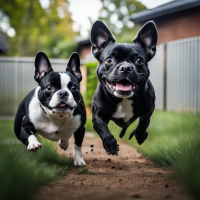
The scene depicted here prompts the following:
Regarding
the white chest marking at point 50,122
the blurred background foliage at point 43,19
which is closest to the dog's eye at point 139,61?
the white chest marking at point 50,122

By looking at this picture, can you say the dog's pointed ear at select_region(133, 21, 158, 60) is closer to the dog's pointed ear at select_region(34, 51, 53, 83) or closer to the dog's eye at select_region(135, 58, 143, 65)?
the dog's eye at select_region(135, 58, 143, 65)

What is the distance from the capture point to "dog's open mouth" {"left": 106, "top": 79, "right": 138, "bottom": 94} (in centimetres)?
349

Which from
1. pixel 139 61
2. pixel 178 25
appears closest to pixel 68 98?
pixel 139 61

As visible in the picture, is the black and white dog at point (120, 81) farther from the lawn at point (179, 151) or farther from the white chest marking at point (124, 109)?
the lawn at point (179, 151)

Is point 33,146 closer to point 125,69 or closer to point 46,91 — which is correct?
point 46,91

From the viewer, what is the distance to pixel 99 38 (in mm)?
4055

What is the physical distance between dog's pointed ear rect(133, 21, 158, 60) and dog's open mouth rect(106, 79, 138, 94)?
662mm

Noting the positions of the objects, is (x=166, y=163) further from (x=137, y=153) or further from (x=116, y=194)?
(x=116, y=194)

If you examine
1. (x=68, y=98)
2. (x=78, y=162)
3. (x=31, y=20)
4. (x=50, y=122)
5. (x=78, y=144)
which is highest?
(x=31, y=20)

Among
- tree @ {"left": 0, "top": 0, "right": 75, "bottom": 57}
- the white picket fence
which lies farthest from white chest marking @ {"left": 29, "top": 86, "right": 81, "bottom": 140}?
tree @ {"left": 0, "top": 0, "right": 75, "bottom": 57}

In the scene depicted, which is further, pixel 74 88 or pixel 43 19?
pixel 43 19

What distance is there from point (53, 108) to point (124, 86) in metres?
0.94

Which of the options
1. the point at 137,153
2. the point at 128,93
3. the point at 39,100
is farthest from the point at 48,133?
the point at 137,153

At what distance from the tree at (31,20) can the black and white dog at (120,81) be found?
1970 cm
